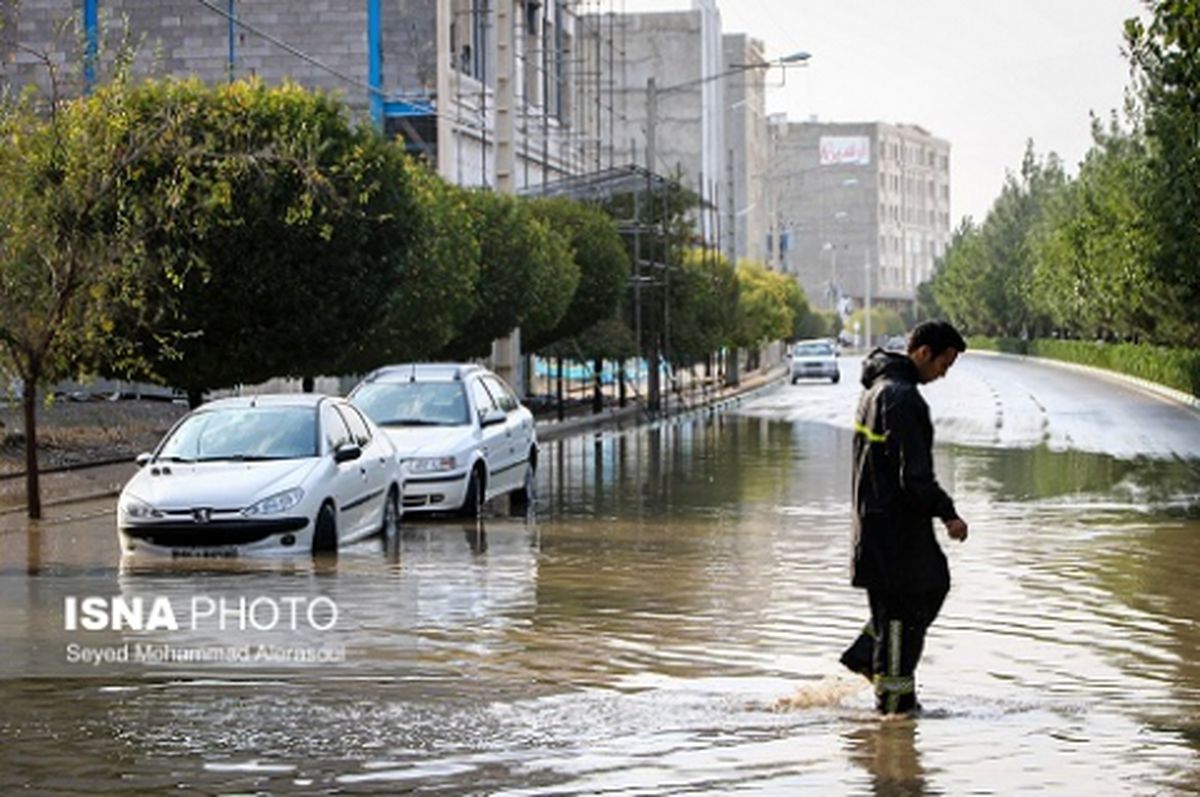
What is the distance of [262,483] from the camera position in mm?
19938

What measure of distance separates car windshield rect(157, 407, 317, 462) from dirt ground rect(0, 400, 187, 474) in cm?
983

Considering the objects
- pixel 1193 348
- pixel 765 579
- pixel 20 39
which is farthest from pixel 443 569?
pixel 1193 348

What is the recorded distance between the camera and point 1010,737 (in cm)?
1099

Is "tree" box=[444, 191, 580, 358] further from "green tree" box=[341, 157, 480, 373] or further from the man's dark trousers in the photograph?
the man's dark trousers

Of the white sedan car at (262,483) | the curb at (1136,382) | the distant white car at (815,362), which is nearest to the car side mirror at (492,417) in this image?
Answer: the white sedan car at (262,483)

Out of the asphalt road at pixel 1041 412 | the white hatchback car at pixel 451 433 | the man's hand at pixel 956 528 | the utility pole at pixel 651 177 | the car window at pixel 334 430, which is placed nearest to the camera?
the man's hand at pixel 956 528

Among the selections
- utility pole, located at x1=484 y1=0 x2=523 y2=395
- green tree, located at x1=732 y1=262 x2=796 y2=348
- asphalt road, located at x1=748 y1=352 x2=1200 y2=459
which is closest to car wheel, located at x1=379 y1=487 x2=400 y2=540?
asphalt road, located at x1=748 y1=352 x2=1200 y2=459

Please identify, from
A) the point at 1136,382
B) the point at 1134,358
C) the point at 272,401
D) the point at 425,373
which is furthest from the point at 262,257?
the point at 1134,358

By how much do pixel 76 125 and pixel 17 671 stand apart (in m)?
13.3

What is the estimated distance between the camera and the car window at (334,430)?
69.4 ft

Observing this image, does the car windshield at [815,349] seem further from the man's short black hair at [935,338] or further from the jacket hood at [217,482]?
the man's short black hair at [935,338]

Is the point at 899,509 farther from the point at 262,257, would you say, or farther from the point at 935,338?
the point at 262,257

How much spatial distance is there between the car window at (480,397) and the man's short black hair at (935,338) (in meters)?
14.8

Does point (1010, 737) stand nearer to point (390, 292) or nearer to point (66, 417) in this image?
point (390, 292)
